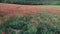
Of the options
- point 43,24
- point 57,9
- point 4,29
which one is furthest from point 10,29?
point 57,9

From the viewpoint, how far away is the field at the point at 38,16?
1147mm

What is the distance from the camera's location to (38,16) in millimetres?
1206

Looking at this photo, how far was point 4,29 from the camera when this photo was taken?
119 cm

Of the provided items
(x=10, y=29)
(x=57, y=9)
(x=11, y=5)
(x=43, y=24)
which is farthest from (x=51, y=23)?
(x=11, y=5)

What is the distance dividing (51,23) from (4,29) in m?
0.40

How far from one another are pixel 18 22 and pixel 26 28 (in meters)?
0.09

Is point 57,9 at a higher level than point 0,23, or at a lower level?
higher

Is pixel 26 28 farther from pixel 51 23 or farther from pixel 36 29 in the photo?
pixel 51 23

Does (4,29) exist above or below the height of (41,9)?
below

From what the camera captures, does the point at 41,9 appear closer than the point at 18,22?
No

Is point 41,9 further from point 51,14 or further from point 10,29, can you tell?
point 10,29

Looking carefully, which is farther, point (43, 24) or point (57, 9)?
point (57, 9)

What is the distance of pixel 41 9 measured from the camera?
1.28m

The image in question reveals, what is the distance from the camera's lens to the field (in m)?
1.15
